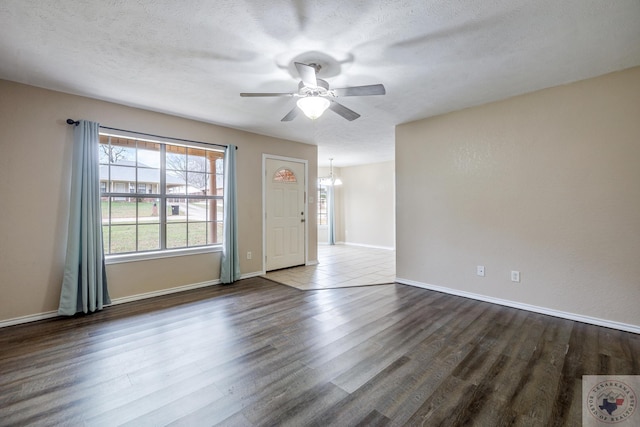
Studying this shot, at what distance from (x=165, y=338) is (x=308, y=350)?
137 centimetres

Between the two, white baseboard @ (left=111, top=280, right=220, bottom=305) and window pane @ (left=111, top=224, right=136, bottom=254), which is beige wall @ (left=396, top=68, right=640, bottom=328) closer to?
white baseboard @ (left=111, top=280, right=220, bottom=305)

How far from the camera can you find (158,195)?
395 cm

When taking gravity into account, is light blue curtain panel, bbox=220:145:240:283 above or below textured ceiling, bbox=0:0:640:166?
below

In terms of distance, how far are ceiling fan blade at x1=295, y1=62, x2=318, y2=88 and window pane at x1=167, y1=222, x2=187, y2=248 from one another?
9.76 ft

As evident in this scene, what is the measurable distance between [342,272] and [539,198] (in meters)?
3.14

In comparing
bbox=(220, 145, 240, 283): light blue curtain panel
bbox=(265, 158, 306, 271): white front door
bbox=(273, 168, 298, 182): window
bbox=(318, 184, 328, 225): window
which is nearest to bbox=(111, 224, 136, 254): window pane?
bbox=(220, 145, 240, 283): light blue curtain panel

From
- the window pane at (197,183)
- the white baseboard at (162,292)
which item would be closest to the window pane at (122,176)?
the window pane at (197,183)

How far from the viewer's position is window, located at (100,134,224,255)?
3609 millimetres

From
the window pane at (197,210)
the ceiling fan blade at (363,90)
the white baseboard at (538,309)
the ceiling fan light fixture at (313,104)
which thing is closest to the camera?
the ceiling fan blade at (363,90)

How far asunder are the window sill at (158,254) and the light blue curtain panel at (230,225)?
0.21 metres

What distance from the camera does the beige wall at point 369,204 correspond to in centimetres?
782

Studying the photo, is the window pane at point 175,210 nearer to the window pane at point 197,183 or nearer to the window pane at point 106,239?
the window pane at point 197,183

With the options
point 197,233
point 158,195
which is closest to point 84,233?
point 158,195

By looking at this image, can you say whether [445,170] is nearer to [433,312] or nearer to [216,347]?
[433,312]
